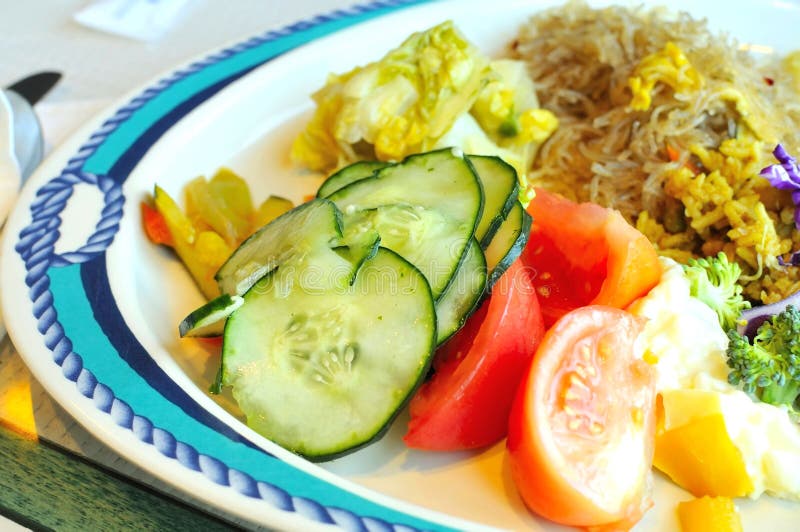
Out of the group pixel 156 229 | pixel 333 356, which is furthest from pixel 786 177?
pixel 156 229

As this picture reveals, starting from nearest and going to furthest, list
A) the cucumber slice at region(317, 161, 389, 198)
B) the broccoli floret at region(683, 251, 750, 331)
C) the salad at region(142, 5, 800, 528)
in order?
the salad at region(142, 5, 800, 528), the broccoli floret at region(683, 251, 750, 331), the cucumber slice at region(317, 161, 389, 198)

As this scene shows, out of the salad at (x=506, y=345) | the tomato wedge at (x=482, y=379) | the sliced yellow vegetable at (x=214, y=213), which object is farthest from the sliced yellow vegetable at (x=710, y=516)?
the sliced yellow vegetable at (x=214, y=213)

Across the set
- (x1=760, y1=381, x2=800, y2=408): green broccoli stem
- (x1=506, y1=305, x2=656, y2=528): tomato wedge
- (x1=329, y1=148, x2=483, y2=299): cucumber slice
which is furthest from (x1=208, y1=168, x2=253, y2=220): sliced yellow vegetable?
(x1=760, y1=381, x2=800, y2=408): green broccoli stem

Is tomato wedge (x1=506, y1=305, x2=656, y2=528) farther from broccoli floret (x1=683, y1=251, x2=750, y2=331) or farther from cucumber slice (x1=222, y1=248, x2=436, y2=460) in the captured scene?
broccoli floret (x1=683, y1=251, x2=750, y2=331)

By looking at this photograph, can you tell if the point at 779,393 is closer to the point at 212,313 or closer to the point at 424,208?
the point at 424,208

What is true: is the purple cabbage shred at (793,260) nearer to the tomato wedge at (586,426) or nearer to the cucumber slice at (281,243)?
the tomato wedge at (586,426)
